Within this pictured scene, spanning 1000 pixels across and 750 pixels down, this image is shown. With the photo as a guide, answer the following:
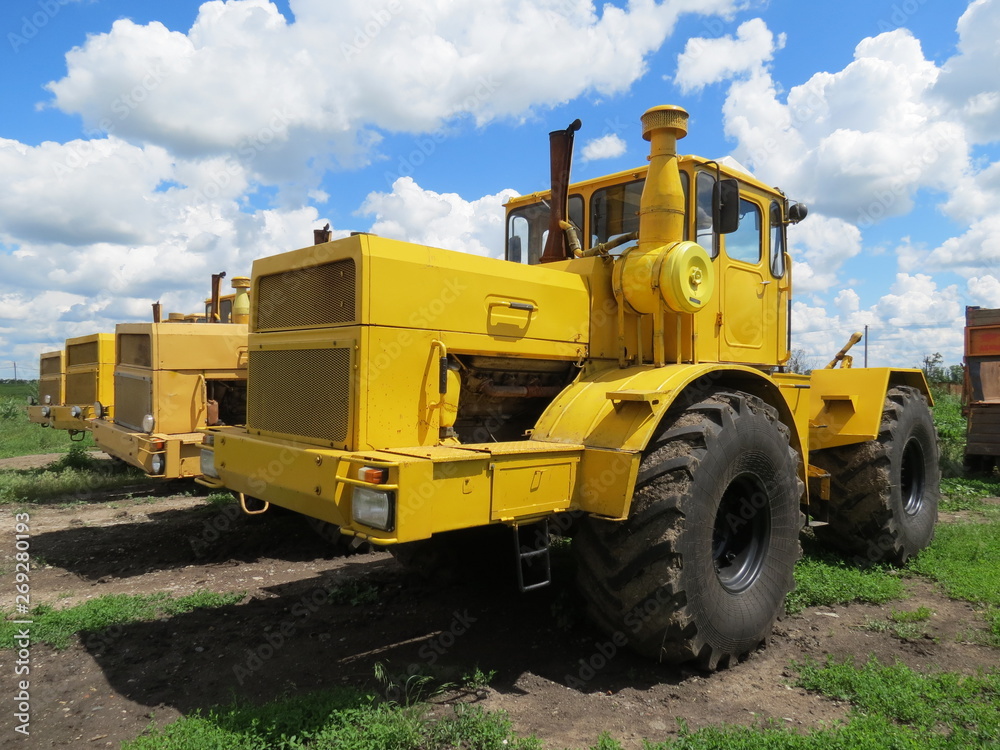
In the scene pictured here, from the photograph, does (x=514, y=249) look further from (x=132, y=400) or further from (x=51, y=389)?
(x=51, y=389)

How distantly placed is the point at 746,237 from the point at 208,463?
4.09 meters

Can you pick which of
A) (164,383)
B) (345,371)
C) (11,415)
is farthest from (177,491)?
(11,415)

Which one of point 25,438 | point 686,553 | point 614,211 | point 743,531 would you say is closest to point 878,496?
point 743,531

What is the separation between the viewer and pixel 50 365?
1230cm

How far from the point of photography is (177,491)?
9727 millimetres

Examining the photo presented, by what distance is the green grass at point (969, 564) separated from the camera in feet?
16.9

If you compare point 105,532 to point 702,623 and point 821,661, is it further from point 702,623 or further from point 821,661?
point 821,661

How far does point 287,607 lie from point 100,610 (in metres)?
1.23

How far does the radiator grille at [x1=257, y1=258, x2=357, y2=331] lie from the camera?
3.69 m

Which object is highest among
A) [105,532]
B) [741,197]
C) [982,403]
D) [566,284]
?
[741,197]

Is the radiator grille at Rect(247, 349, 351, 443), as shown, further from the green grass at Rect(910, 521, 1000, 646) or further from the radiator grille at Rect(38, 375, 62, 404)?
the radiator grille at Rect(38, 375, 62, 404)

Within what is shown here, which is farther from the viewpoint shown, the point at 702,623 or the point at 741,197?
the point at 741,197

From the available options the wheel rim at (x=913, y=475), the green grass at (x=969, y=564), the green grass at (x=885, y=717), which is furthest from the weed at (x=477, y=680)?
the wheel rim at (x=913, y=475)

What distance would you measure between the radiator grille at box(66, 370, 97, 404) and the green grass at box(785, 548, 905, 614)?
30.0ft
